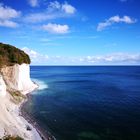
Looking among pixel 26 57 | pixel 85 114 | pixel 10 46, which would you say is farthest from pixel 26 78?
pixel 85 114

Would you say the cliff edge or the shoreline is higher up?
the cliff edge

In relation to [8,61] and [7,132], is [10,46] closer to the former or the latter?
[8,61]

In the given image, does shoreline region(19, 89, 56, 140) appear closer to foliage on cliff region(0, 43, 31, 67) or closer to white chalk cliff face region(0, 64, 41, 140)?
white chalk cliff face region(0, 64, 41, 140)

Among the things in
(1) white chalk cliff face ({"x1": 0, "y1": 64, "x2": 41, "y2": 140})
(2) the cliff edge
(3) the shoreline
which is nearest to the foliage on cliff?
(2) the cliff edge

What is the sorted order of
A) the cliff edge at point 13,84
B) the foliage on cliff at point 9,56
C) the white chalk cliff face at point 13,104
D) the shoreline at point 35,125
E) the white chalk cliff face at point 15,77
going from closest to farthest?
1. the white chalk cliff face at point 13,104
2. the shoreline at point 35,125
3. the cliff edge at point 13,84
4. the white chalk cliff face at point 15,77
5. the foliage on cliff at point 9,56

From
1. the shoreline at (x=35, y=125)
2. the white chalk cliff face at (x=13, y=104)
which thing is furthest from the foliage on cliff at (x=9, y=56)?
the shoreline at (x=35, y=125)

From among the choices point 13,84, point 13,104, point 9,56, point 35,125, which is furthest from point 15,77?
point 35,125

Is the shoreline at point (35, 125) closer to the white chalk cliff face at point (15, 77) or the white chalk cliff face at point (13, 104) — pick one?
the white chalk cliff face at point (13, 104)

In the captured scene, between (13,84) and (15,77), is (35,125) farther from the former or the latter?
(15,77)
